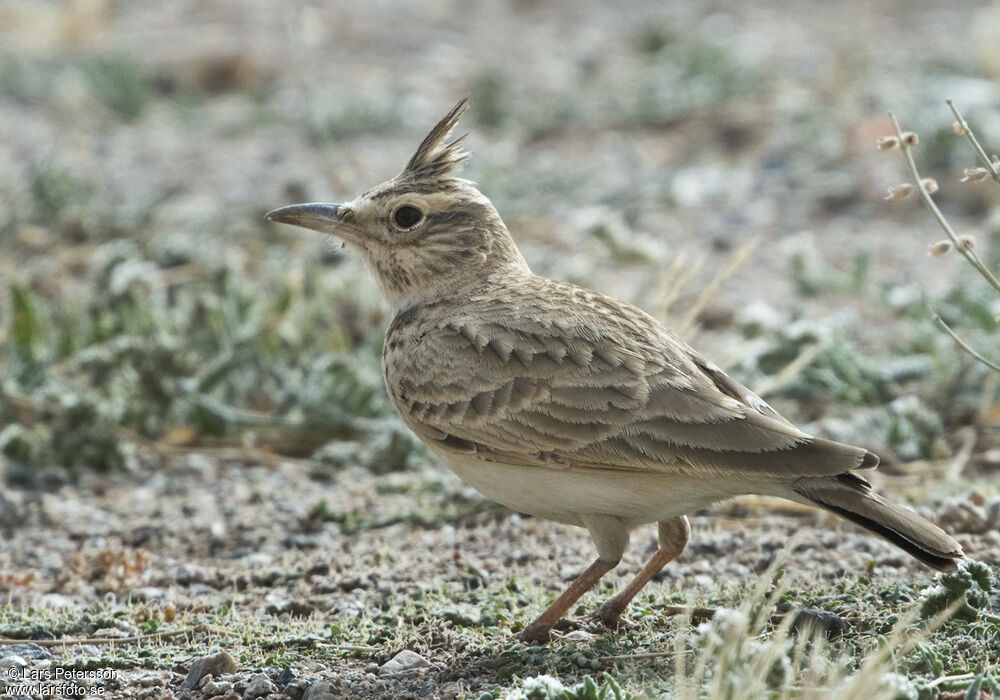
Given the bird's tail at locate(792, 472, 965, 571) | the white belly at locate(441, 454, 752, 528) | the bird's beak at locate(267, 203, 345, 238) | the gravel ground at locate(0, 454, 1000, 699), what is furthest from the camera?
the bird's beak at locate(267, 203, 345, 238)

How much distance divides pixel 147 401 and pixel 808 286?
3765mm

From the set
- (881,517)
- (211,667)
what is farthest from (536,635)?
(881,517)

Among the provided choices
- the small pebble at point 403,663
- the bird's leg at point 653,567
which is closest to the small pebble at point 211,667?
the small pebble at point 403,663

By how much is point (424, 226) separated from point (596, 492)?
58.1 inches

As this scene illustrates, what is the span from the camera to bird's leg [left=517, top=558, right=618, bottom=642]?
429 cm

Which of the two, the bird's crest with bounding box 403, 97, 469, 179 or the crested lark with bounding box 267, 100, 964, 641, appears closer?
the crested lark with bounding box 267, 100, 964, 641

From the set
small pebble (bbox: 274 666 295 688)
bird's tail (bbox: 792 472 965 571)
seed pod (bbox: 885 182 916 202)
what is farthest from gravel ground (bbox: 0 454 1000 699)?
seed pod (bbox: 885 182 916 202)

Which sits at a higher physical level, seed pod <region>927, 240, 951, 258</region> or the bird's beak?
seed pod <region>927, 240, 951, 258</region>

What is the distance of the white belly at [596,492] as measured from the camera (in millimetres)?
4168

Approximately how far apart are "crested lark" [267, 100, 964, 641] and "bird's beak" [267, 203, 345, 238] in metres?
0.05

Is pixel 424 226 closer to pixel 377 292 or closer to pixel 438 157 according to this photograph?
pixel 438 157

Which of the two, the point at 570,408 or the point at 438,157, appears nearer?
the point at 570,408

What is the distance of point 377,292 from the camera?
772cm

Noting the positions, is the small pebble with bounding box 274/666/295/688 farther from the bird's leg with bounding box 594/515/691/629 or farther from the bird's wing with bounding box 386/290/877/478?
the bird's leg with bounding box 594/515/691/629
